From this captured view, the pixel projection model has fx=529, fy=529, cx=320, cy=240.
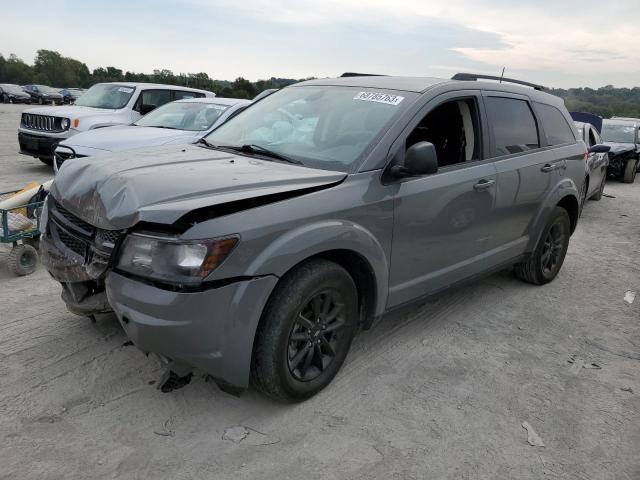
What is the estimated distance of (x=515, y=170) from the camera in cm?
430

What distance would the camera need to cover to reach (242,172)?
2.95m

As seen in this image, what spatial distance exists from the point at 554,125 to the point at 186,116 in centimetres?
564

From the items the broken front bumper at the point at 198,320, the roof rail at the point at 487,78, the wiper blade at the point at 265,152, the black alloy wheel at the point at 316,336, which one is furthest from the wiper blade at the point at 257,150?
the roof rail at the point at 487,78

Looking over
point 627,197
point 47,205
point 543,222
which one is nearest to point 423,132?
point 543,222

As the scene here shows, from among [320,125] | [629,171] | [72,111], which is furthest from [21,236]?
[629,171]

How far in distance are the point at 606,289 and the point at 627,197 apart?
7473mm

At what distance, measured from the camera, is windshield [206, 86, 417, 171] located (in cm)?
330

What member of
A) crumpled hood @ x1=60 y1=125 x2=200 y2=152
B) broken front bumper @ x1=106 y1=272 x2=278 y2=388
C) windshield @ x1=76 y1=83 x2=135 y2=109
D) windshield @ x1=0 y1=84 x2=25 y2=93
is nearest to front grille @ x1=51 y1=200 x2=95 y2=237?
broken front bumper @ x1=106 y1=272 x2=278 y2=388

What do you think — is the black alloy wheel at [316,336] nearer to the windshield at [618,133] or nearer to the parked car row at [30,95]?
the windshield at [618,133]

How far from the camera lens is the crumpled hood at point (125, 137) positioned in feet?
23.1

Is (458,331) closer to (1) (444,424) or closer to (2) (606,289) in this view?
(1) (444,424)

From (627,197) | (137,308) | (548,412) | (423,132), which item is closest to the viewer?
(137,308)

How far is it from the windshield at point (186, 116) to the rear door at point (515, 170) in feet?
16.7

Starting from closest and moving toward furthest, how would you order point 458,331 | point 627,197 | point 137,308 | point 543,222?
point 137,308 < point 458,331 < point 543,222 < point 627,197
